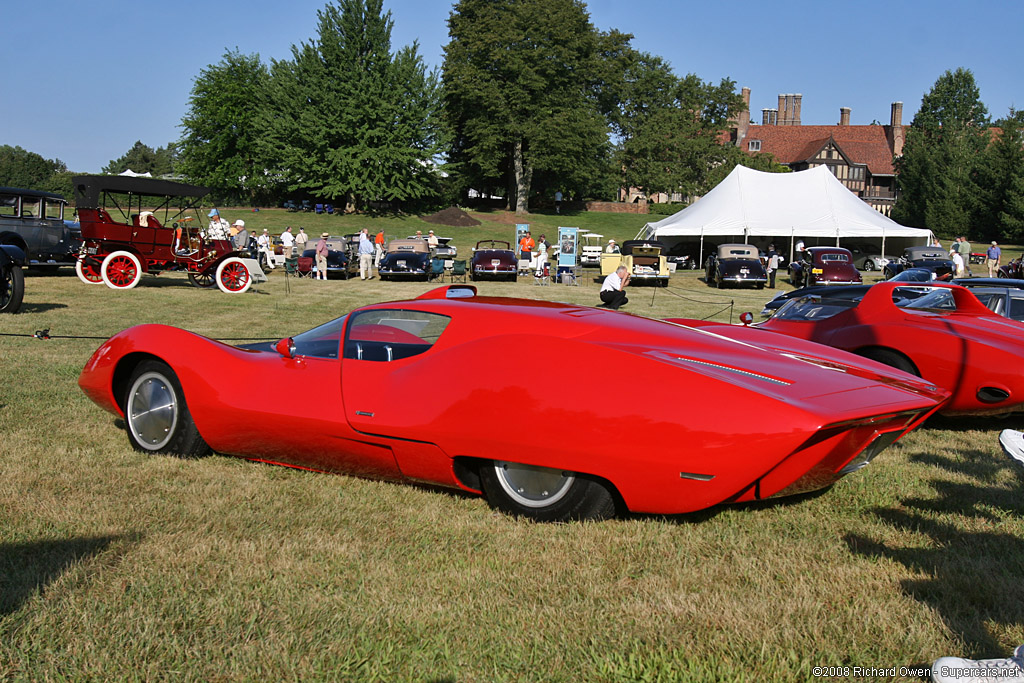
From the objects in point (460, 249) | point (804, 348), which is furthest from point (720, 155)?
point (804, 348)

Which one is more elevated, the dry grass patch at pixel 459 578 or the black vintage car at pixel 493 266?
the black vintage car at pixel 493 266

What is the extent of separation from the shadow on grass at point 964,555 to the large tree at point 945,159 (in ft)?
210

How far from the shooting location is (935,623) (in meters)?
3.01

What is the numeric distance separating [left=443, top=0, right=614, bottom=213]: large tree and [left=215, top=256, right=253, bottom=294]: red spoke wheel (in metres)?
38.5

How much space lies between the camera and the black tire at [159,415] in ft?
17.1

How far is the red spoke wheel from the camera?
1914 cm

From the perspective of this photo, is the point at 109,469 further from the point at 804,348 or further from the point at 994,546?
the point at 994,546

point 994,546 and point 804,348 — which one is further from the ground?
point 804,348

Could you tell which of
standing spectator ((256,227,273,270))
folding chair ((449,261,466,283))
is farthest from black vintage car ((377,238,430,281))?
standing spectator ((256,227,273,270))

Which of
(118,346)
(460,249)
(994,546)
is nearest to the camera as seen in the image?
(994,546)

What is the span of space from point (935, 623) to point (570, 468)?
1.61m

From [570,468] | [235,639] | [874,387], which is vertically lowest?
[235,639]

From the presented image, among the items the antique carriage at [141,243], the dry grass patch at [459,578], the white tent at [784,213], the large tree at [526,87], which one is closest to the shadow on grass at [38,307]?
the antique carriage at [141,243]

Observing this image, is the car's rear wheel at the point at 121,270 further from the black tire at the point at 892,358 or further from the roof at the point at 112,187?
the black tire at the point at 892,358
